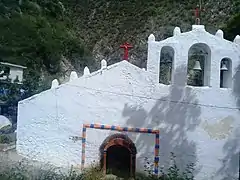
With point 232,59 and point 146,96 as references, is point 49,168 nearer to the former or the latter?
point 146,96

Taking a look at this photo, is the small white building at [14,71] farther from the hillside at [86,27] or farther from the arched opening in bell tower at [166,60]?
the arched opening in bell tower at [166,60]

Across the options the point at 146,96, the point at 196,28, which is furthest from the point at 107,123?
the point at 196,28

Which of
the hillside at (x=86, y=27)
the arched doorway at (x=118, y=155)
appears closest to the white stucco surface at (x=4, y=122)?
the arched doorway at (x=118, y=155)

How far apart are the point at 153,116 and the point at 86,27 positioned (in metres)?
29.4

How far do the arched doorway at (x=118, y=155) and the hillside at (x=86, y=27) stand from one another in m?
12.3

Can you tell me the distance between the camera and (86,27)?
127 feet

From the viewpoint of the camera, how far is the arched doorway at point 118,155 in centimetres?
1030

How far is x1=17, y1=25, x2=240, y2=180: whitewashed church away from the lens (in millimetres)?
10492

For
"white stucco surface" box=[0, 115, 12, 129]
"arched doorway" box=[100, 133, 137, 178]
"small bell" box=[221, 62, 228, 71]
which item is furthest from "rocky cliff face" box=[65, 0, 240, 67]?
"arched doorway" box=[100, 133, 137, 178]

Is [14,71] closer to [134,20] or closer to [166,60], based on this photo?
[166,60]

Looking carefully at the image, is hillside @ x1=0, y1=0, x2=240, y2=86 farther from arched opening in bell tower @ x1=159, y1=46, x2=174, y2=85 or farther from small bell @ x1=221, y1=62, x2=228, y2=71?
small bell @ x1=221, y1=62, x2=228, y2=71

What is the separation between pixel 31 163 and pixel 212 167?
525 cm

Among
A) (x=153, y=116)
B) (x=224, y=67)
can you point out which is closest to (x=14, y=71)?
(x=153, y=116)

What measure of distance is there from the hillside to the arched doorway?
12328mm
